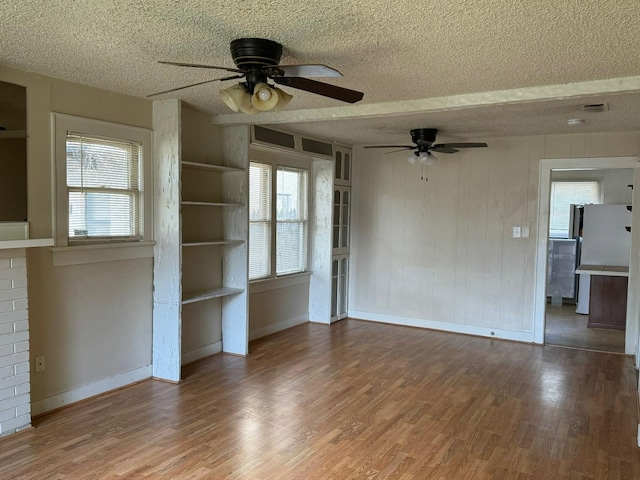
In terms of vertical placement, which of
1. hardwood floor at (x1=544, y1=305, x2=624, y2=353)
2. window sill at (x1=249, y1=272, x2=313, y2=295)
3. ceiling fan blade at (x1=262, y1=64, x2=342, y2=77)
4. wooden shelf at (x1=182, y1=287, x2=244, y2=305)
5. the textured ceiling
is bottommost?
hardwood floor at (x1=544, y1=305, x2=624, y2=353)

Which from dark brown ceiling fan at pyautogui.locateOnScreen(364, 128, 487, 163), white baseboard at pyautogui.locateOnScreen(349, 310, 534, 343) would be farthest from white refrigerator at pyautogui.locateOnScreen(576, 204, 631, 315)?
dark brown ceiling fan at pyautogui.locateOnScreen(364, 128, 487, 163)

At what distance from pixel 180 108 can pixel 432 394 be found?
309 cm

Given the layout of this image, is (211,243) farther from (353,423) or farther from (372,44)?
(372,44)

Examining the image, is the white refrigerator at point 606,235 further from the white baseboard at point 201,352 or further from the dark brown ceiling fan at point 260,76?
the dark brown ceiling fan at point 260,76

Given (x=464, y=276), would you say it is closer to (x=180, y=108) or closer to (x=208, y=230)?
(x=208, y=230)

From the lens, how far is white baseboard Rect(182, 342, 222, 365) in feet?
15.4

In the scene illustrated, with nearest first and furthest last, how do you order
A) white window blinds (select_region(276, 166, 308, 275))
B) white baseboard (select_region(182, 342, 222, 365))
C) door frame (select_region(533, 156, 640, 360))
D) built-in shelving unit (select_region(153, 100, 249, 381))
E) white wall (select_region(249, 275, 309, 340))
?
built-in shelving unit (select_region(153, 100, 249, 381)) → white baseboard (select_region(182, 342, 222, 365)) → door frame (select_region(533, 156, 640, 360)) → white wall (select_region(249, 275, 309, 340)) → white window blinds (select_region(276, 166, 308, 275))

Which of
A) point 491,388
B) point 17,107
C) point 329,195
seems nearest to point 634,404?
point 491,388

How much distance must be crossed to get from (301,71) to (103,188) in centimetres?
206

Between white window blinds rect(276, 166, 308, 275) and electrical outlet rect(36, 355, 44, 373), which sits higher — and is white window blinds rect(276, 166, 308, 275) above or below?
above

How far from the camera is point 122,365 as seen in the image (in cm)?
407

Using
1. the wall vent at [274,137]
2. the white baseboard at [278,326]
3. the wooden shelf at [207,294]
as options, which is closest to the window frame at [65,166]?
the wooden shelf at [207,294]

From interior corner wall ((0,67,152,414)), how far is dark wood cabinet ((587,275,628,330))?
5.66 metres

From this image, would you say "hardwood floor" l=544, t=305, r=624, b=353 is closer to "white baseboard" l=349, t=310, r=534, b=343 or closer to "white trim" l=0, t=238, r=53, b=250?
"white baseboard" l=349, t=310, r=534, b=343
